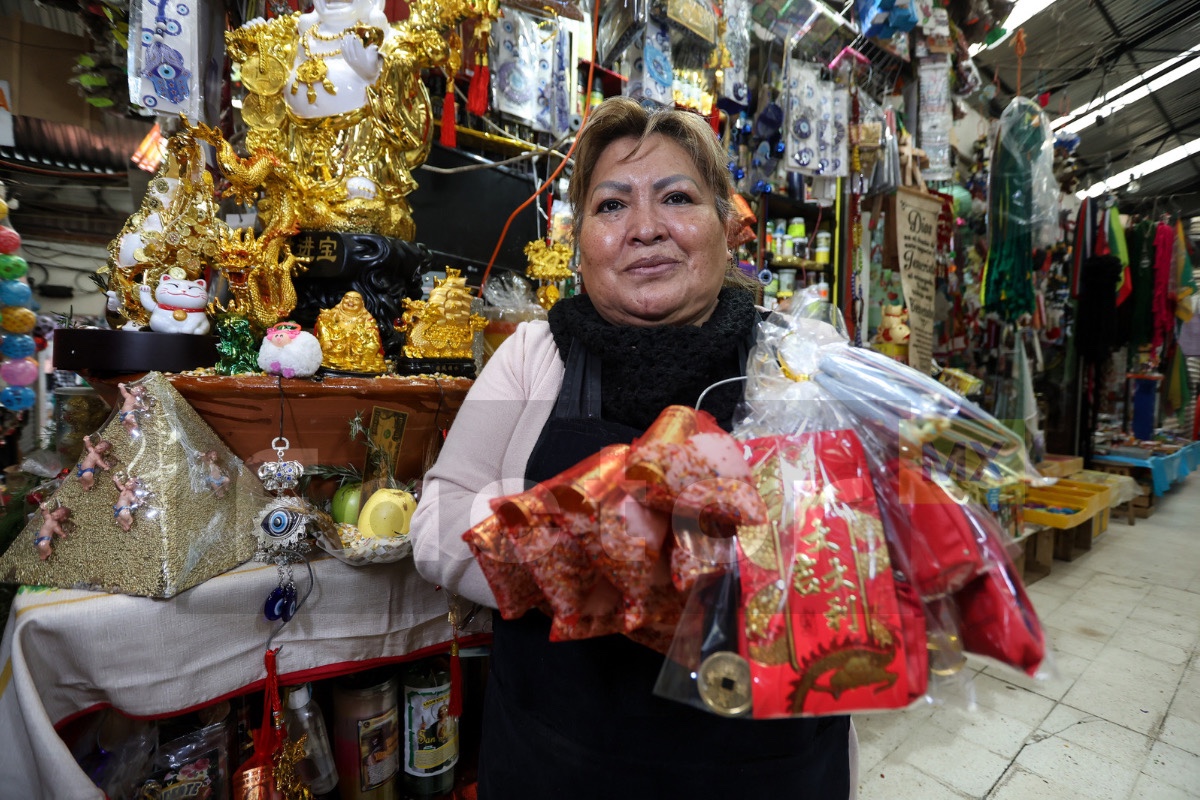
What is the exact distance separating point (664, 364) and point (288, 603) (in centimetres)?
84

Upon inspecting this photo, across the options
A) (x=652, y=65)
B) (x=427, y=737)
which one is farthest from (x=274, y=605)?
(x=652, y=65)

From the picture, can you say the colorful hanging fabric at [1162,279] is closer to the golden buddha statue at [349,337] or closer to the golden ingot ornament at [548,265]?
the golden ingot ornament at [548,265]

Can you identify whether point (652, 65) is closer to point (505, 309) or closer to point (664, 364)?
point (505, 309)

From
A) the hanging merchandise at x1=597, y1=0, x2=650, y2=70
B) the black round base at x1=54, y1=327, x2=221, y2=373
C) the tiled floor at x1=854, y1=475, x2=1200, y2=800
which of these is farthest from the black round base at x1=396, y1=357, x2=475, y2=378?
the hanging merchandise at x1=597, y1=0, x2=650, y2=70

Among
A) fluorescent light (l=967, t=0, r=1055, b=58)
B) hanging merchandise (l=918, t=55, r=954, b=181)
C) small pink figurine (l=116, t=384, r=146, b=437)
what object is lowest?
small pink figurine (l=116, t=384, r=146, b=437)

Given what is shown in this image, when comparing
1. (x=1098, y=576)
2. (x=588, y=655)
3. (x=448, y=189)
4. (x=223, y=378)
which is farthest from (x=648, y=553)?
(x=1098, y=576)

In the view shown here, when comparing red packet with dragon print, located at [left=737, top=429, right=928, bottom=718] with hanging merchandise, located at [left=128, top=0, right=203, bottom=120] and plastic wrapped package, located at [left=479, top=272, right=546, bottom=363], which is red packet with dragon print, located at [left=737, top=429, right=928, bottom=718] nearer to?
plastic wrapped package, located at [left=479, top=272, right=546, bottom=363]

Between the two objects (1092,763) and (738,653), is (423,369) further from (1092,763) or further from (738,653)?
(1092,763)

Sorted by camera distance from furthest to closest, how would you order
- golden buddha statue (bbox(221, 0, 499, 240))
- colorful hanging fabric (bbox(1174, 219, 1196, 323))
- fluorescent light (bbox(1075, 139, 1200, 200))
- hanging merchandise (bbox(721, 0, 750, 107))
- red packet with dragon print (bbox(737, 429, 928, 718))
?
fluorescent light (bbox(1075, 139, 1200, 200)) → colorful hanging fabric (bbox(1174, 219, 1196, 323)) → hanging merchandise (bbox(721, 0, 750, 107)) → golden buddha statue (bbox(221, 0, 499, 240)) → red packet with dragon print (bbox(737, 429, 928, 718))

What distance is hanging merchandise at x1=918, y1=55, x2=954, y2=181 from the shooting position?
3.54 meters

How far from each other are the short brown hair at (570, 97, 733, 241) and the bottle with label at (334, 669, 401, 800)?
3.92ft

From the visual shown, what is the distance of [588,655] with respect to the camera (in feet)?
2.73

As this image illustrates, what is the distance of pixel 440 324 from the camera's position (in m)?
1.43

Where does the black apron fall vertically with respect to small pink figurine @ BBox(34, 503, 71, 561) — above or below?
below
